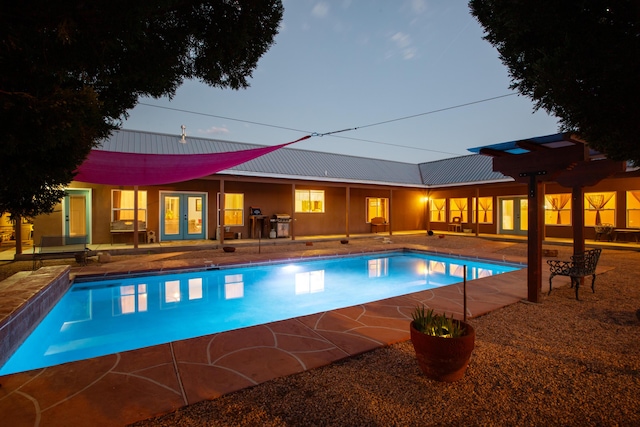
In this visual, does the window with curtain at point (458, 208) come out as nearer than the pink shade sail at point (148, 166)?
No

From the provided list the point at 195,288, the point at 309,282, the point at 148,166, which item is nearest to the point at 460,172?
the point at 309,282

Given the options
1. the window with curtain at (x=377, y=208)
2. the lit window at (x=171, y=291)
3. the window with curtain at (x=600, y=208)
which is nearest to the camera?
the lit window at (x=171, y=291)

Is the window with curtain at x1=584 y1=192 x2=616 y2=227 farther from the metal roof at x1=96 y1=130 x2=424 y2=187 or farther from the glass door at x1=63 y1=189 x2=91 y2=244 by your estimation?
the glass door at x1=63 y1=189 x2=91 y2=244

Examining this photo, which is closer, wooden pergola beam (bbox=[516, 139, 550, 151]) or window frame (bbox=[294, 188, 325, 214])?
wooden pergola beam (bbox=[516, 139, 550, 151])

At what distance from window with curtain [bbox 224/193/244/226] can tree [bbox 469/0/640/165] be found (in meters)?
10.4

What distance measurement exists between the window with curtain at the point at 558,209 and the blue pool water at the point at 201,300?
19.4ft

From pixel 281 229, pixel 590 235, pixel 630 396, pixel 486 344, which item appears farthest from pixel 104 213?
pixel 590 235

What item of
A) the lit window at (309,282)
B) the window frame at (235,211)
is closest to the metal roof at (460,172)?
the lit window at (309,282)

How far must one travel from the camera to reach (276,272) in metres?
7.23

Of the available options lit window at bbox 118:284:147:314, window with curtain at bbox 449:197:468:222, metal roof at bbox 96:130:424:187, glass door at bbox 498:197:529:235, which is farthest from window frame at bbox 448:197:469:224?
lit window at bbox 118:284:147:314

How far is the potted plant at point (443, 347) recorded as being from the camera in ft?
6.66

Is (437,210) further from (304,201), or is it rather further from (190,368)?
(190,368)

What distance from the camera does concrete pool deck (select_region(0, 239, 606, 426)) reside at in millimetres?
1808

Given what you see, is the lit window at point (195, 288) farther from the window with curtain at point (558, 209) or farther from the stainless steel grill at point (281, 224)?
the window with curtain at point (558, 209)
